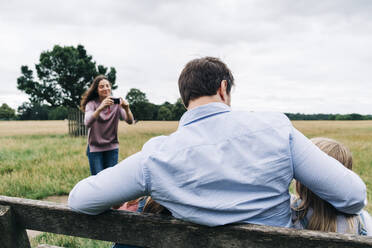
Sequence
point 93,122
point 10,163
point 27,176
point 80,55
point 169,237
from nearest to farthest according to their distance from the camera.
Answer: point 169,237
point 93,122
point 27,176
point 10,163
point 80,55

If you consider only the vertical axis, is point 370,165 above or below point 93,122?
below

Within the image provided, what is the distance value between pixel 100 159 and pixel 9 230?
134 inches

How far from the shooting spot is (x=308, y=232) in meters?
1.06

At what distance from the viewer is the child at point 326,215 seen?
5.03 feet

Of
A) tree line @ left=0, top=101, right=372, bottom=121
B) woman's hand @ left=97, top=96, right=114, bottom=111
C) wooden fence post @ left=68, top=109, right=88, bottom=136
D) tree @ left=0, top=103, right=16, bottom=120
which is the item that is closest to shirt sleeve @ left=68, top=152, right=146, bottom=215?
woman's hand @ left=97, top=96, right=114, bottom=111

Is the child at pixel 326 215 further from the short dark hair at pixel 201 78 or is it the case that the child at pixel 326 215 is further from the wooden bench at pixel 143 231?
the short dark hair at pixel 201 78

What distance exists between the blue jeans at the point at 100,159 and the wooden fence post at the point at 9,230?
3.25 metres

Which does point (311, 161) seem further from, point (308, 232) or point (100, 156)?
point (100, 156)

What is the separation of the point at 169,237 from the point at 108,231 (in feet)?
0.96

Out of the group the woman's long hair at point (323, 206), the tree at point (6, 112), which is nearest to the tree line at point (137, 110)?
the tree at point (6, 112)

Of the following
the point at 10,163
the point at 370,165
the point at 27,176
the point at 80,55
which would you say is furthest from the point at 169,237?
the point at 80,55

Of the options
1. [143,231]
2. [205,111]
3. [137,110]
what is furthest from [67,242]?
[137,110]

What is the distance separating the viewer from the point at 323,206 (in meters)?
1.56

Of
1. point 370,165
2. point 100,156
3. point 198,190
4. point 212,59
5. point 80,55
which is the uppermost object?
point 80,55
